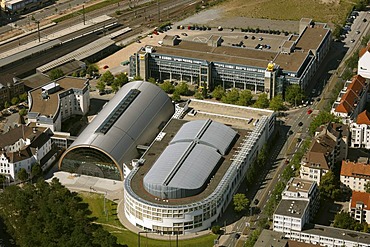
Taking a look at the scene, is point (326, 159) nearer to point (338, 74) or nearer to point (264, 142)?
point (264, 142)

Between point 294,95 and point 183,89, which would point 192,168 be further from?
point 183,89

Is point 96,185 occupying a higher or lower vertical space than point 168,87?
lower

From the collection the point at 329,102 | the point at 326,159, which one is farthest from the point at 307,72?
the point at 326,159

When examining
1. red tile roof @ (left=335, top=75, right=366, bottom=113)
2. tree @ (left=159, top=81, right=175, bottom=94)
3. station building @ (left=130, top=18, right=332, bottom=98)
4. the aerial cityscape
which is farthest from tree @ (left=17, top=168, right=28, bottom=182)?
red tile roof @ (left=335, top=75, right=366, bottom=113)

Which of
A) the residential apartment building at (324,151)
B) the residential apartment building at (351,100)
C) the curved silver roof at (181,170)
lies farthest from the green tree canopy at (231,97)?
the curved silver roof at (181,170)

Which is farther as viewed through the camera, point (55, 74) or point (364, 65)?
point (55, 74)

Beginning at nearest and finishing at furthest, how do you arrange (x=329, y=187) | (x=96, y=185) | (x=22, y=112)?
(x=329, y=187), (x=96, y=185), (x=22, y=112)

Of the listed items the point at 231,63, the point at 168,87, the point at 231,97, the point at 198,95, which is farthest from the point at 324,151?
the point at 168,87
